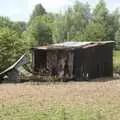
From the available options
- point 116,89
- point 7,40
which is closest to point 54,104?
point 116,89

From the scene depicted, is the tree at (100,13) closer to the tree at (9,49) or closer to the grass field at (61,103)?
the tree at (9,49)

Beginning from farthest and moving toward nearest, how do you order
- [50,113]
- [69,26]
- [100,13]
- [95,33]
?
[69,26] < [100,13] < [95,33] < [50,113]

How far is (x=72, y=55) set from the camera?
27.9m

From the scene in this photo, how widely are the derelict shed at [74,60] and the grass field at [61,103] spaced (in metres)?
4.72

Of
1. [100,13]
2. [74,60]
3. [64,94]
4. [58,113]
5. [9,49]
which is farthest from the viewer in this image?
[100,13]

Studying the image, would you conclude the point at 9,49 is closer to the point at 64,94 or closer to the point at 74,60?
the point at 74,60

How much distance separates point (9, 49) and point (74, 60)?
4978mm

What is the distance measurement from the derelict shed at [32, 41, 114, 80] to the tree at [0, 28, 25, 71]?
5.15ft

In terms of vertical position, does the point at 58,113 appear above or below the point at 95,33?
below

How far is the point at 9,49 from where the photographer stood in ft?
99.8

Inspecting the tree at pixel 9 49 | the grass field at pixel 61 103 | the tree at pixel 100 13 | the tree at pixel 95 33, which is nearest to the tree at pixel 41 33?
the tree at pixel 100 13

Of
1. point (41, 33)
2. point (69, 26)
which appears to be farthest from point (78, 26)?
point (41, 33)

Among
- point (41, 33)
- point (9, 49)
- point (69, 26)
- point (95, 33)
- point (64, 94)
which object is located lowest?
point (64, 94)

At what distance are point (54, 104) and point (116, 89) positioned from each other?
5.85m
